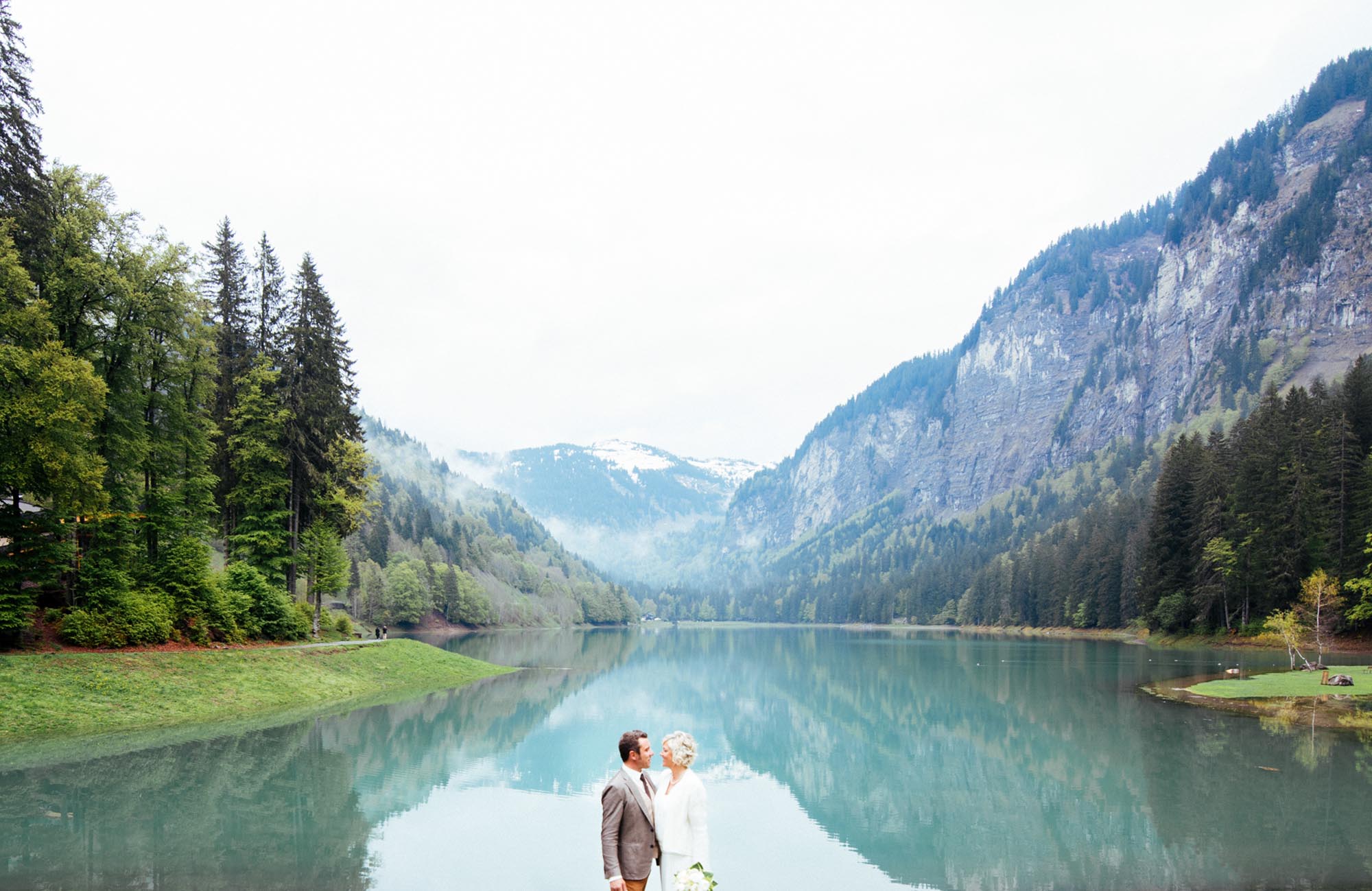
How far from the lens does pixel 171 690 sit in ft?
92.8

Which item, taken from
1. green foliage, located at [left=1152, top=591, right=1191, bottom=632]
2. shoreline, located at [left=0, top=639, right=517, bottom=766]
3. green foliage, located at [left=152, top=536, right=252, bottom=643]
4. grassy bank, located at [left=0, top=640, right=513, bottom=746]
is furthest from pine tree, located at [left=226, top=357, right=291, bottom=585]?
green foliage, located at [left=1152, top=591, right=1191, bottom=632]

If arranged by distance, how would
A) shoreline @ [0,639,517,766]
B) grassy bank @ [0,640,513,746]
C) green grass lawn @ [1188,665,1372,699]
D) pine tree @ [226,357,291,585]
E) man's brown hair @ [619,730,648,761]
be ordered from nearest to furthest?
man's brown hair @ [619,730,648,761] → shoreline @ [0,639,517,766] → grassy bank @ [0,640,513,746] → green grass lawn @ [1188,665,1372,699] → pine tree @ [226,357,291,585]

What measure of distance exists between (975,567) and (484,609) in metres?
111

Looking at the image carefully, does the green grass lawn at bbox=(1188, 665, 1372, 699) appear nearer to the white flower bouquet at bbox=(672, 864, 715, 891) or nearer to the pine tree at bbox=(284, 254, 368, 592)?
the white flower bouquet at bbox=(672, 864, 715, 891)

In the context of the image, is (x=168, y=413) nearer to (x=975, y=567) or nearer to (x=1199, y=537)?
(x=1199, y=537)

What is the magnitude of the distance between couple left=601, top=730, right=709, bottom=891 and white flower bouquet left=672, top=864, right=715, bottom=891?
0.23m

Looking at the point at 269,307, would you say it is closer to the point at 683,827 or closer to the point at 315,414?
the point at 315,414

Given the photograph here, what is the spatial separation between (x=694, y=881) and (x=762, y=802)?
14749 millimetres

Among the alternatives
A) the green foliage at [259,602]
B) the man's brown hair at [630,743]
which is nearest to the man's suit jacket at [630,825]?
the man's brown hair at [630,743]

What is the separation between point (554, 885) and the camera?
13102 mm

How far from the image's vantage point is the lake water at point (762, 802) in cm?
1360

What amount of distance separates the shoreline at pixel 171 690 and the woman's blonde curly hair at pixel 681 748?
816 inches

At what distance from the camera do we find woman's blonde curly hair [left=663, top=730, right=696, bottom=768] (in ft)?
24.1


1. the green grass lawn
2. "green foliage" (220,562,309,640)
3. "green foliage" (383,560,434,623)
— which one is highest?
"green foliage" (220,562,309,640)
